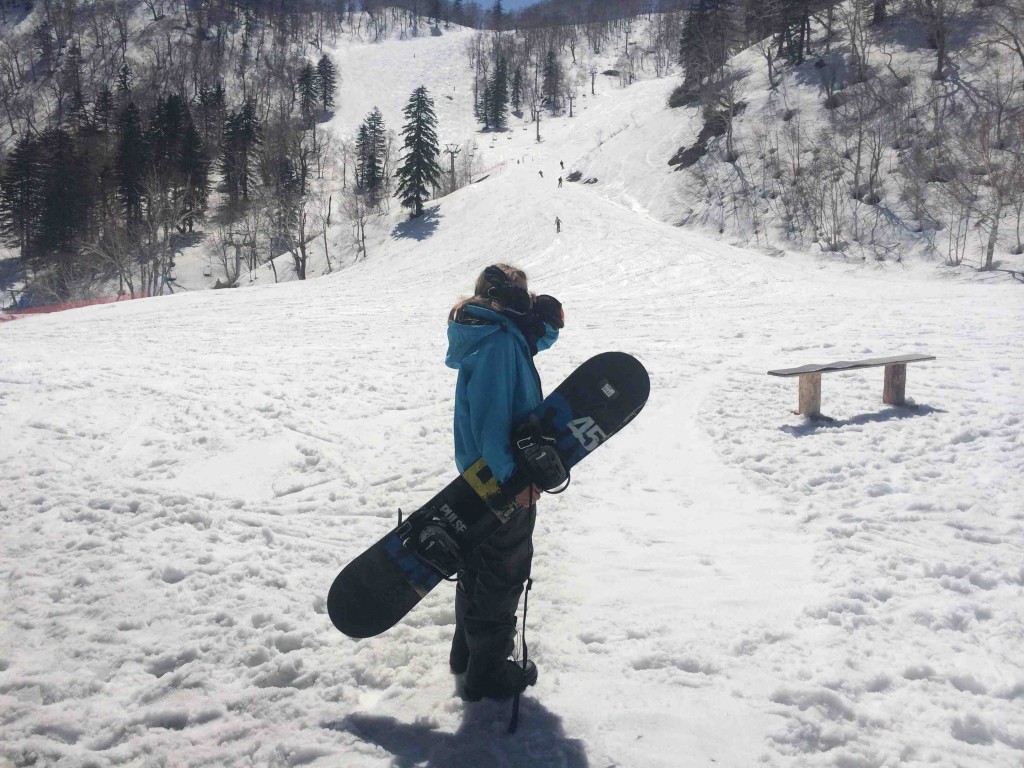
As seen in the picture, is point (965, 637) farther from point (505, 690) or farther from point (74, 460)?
point (74, 460)

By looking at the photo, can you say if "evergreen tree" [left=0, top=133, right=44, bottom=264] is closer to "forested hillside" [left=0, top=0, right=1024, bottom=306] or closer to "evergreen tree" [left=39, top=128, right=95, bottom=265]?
"forested hillside" [left=0, top=0, right=1024, bottom=306]

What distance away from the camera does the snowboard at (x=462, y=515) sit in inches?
104

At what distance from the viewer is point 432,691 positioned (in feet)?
9.67

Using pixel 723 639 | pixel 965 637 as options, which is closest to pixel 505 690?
pixel 723 639

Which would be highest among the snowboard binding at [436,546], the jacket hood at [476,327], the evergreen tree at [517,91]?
the evergreen tree at [517,91]

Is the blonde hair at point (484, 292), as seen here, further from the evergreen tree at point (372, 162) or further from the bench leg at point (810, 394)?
the evergreen tree at point (372, 162)

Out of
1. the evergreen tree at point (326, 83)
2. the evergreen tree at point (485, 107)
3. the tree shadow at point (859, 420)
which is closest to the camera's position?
the tree shadow at point (859, 420)

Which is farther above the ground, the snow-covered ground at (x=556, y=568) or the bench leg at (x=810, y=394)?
the bench leg at (x=810, y=394)

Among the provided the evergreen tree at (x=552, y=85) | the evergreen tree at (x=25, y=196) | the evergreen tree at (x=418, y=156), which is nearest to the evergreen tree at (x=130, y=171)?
the evergreen tree at (x=25, y=196)

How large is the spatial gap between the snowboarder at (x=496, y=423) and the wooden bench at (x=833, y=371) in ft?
16.3

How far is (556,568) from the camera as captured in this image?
4129 mm

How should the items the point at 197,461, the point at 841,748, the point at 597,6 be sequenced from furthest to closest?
the point at 597,6, the point at 197,461, the point at 841,748

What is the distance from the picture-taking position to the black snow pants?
106 inches

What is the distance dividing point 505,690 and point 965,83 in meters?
41.6
